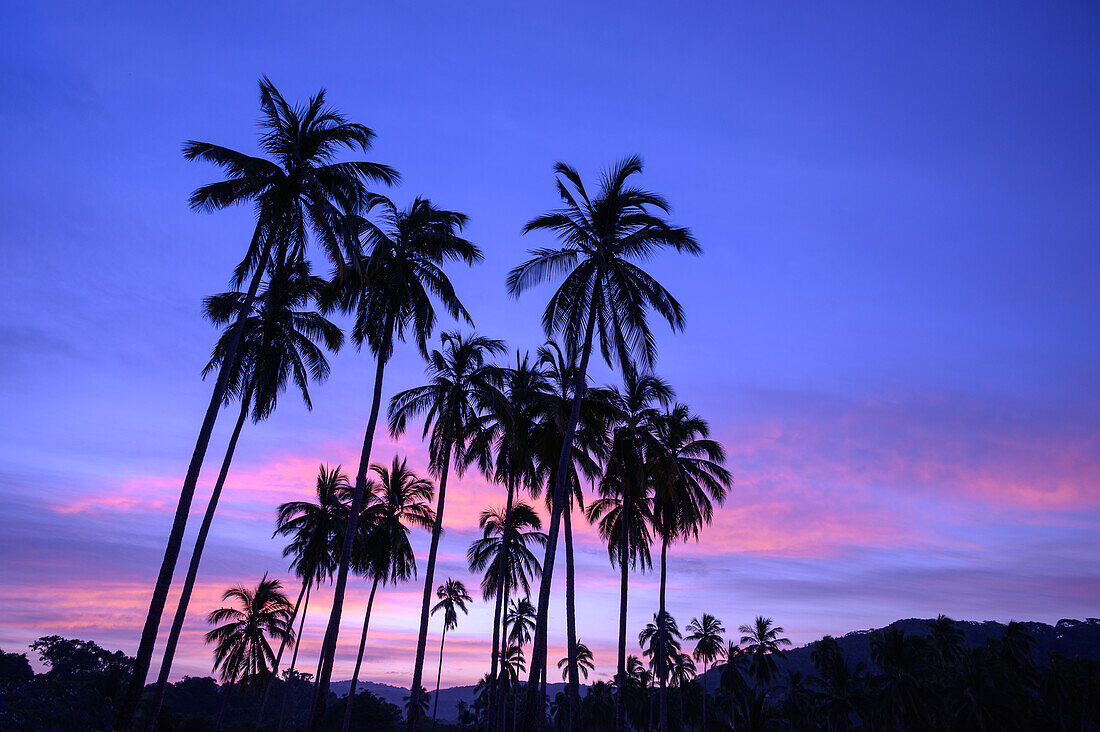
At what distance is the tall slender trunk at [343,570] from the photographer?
24594 mm

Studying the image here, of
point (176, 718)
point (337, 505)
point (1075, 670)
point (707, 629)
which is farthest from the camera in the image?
point (707, 629)

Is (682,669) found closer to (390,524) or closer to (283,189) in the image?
(390,524)

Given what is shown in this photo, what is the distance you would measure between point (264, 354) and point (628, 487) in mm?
19617

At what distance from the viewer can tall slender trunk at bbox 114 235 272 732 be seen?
17.8m

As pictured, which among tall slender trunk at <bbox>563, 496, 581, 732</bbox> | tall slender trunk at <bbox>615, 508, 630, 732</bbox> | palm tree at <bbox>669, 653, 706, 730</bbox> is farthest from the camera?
palm tree at <bbox>669, 653, 706, 730</bbox>

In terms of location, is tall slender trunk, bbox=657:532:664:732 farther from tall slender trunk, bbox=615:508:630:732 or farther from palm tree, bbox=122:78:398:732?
palm tree, bbox=122:78:398:732

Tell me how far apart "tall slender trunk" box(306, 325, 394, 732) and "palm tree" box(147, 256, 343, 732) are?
11.2 feet

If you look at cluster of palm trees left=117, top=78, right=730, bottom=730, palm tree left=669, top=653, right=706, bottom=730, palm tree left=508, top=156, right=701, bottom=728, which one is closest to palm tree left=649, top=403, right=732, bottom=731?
cluster of palm trees left=117, top=78, right=730, bottom=730

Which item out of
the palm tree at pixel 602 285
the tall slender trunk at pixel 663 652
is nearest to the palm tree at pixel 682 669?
the tall slender trunk at pixel 663 652

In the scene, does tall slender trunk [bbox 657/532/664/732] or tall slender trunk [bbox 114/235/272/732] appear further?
tall slender trunk [bbox 657/532/664/732]

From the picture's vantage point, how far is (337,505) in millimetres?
46094

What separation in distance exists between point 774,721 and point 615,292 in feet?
293

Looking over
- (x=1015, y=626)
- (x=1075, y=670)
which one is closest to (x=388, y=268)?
(x=1075, y=670)

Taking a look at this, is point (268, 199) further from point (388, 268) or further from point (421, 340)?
point (421, 340)
